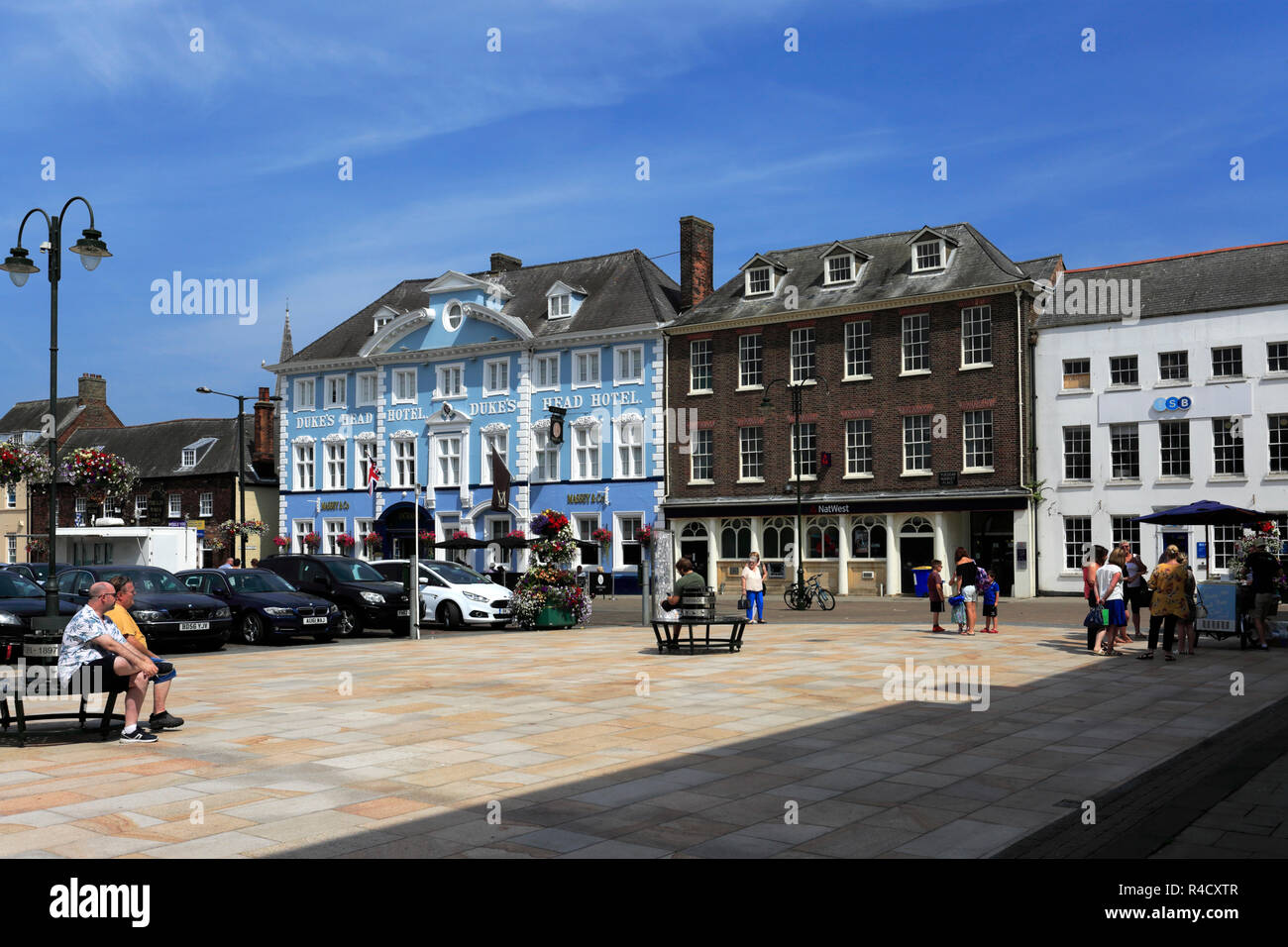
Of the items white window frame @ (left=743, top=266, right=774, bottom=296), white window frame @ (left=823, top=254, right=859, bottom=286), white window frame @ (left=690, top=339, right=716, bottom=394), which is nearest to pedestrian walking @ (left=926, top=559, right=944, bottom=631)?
white window frame @ (left=823, top=254, right=859, bottom=286)

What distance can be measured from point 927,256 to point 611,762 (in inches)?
1385

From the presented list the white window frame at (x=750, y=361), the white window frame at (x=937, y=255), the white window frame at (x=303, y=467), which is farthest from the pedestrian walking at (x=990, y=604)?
the white window frame at (x=303, y=467)

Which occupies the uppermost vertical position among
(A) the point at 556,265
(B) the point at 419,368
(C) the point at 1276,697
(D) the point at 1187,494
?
(A) the point at 556,265

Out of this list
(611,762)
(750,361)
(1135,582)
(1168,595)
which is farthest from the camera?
(750,361)

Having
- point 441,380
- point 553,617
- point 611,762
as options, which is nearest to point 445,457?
point 441,380

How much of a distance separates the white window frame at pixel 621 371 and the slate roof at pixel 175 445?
826 inches

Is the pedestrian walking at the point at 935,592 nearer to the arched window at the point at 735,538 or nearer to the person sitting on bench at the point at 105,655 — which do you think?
the person sitting on bench at the point at 105,655

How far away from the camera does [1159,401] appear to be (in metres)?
36.3

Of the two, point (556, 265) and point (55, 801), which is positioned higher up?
point (556, 265)

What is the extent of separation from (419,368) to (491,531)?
28.0ft

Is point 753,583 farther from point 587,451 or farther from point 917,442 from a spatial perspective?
point 587,451
